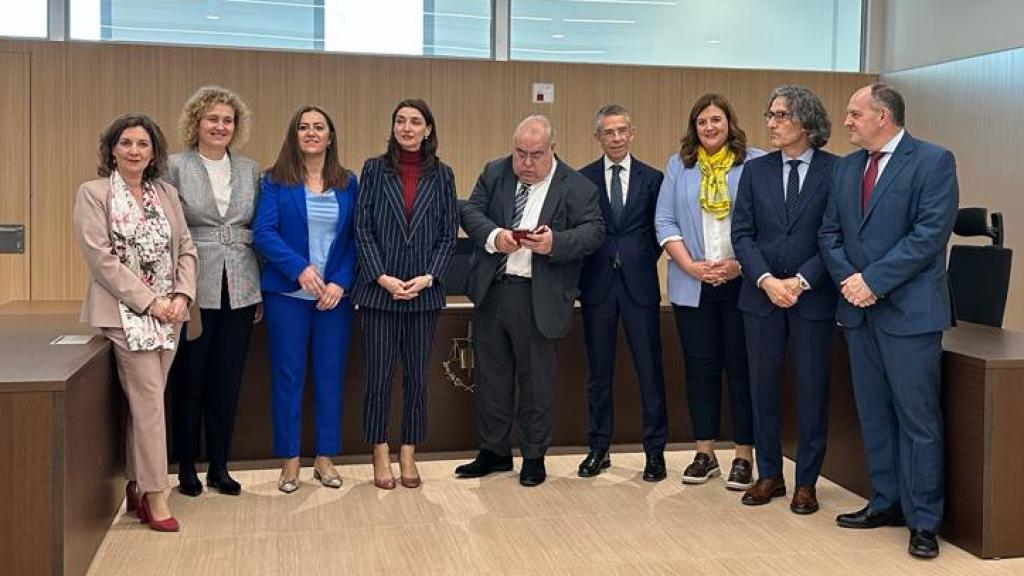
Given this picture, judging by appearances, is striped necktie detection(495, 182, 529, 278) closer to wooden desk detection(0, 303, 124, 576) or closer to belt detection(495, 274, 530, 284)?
belt detection(495, 274, 530, 284)

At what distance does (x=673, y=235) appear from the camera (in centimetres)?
462

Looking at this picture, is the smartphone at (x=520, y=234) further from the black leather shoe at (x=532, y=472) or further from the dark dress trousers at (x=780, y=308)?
the black leather shoe at (x=532, y=472)

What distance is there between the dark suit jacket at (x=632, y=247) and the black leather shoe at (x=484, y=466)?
78 cm

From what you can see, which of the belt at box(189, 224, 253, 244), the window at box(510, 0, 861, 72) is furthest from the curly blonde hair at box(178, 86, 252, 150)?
the window at box(510, 0, 861, 72)

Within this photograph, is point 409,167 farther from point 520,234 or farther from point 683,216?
point 683,216

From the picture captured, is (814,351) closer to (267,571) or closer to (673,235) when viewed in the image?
(673,235)

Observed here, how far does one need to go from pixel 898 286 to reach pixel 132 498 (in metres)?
2.79

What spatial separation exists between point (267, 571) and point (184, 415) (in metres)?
1.13

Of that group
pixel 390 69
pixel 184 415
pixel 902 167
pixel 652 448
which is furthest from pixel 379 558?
pixel 390 69

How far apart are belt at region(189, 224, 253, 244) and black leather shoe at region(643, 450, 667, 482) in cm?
189

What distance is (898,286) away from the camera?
12.4ft

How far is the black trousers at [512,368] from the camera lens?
185 inches

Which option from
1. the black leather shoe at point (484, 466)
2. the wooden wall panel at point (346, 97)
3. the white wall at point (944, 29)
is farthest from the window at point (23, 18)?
the white wall at point (944, 29)

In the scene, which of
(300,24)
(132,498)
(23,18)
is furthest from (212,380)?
(23,18)
